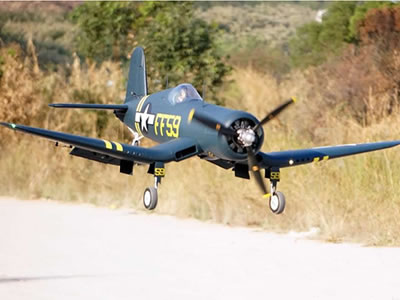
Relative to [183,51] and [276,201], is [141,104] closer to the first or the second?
[276,201]

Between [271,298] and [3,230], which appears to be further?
[3,230]

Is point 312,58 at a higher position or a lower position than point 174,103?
higher

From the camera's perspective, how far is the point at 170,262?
19297mm

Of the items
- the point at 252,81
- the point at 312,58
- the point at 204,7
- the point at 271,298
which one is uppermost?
the point at 204,7

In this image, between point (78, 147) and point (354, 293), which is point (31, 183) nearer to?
point (354, 293)

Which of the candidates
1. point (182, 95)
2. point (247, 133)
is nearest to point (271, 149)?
point (182, 95)

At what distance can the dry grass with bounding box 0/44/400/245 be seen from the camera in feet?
67.9

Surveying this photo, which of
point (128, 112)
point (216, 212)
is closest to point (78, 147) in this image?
point (128, 112)

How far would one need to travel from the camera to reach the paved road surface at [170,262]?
1634 cm

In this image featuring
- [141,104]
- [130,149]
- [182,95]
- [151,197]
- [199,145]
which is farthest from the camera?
[141,104]

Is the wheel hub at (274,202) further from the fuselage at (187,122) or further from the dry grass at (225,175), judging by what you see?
the dry grass at (225,175)

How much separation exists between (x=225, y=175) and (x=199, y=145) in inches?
507

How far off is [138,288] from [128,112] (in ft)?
14.7

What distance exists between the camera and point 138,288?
55.3 ft
